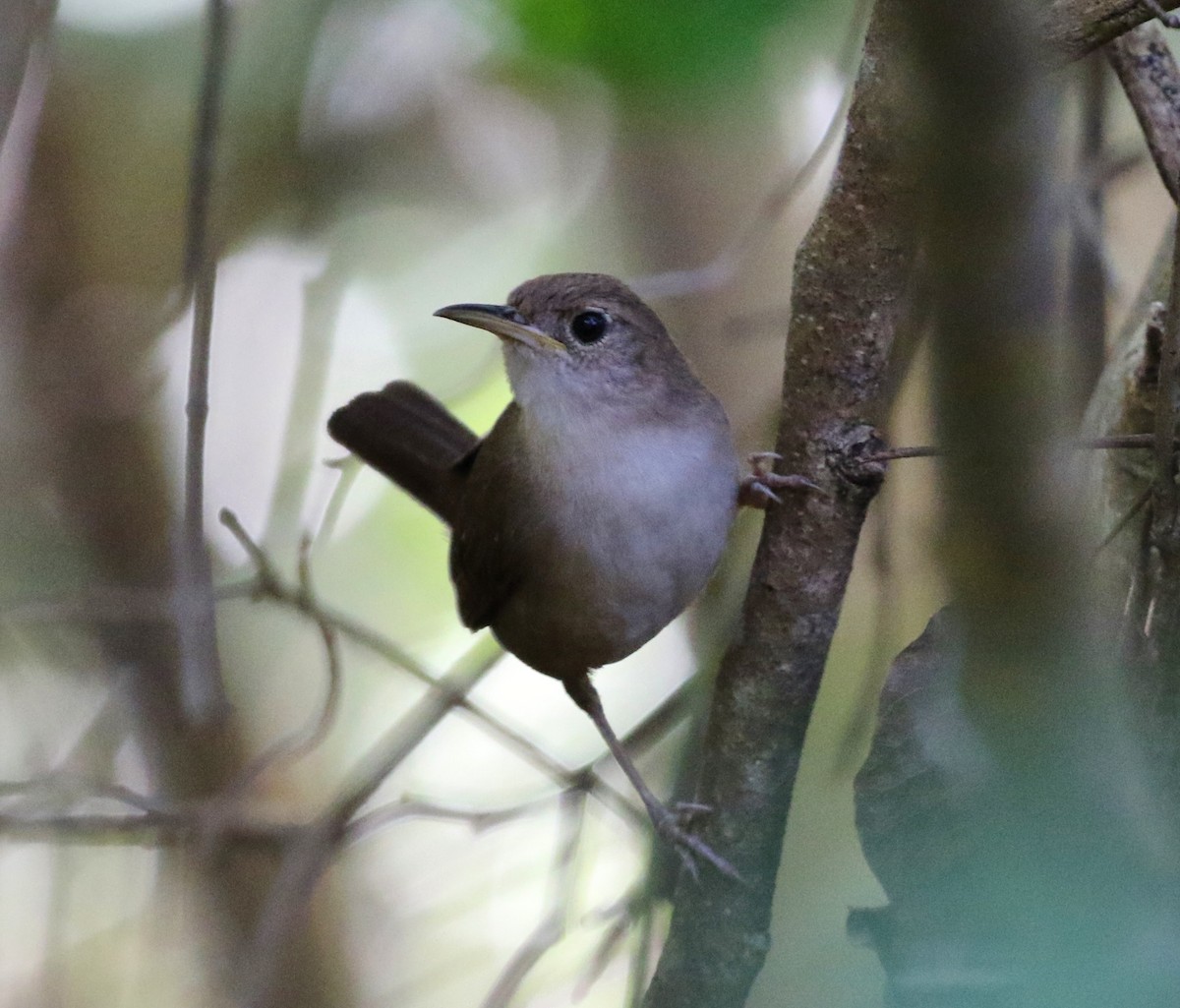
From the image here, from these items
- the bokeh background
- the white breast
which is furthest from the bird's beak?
the bokeh background

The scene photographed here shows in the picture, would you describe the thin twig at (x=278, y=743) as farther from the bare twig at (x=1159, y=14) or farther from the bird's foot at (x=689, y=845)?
the bare twig at (x=1159, y=14)

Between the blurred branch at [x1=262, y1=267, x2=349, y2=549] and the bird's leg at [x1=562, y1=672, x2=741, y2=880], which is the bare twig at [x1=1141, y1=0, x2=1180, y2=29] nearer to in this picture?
the bird's leg at [x1=562, y1=672, x2=741, y2=880]

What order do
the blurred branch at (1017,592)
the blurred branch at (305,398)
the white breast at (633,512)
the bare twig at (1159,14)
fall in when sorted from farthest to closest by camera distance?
the blurred branch at (305,398) < the white breast at (633,512) < the bare twig at (1159,14) < the blurred branch at (1017,592)

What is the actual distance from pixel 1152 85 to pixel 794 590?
3.36 feet

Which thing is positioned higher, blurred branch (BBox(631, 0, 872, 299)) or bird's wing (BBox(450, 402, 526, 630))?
blurred branch (BBox(631, 0, 872, 299))

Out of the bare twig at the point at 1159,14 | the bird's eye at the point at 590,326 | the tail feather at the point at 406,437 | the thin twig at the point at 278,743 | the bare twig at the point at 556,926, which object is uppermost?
the bare twig at the point at 1159,14

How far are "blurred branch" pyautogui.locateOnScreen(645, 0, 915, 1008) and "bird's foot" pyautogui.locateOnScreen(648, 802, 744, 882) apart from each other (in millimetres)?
17

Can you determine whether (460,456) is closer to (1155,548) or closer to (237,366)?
(237,366)

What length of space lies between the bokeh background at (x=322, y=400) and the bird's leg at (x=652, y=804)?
243 mm

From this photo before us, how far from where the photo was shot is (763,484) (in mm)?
2510

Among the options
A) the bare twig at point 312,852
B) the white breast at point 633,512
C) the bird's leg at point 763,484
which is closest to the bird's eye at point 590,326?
the white breast at point 633,512

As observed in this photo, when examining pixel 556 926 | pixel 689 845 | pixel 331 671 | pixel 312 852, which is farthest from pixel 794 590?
pixel 312 852

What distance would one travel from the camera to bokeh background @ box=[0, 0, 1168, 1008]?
381 cm

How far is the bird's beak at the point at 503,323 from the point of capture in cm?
288
